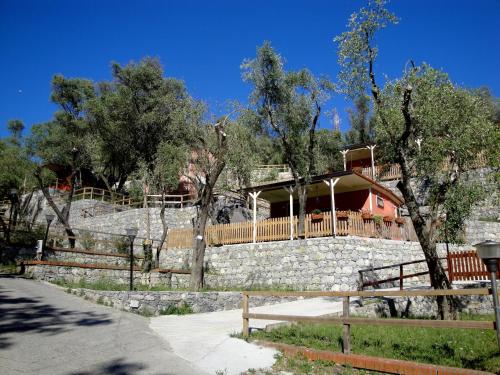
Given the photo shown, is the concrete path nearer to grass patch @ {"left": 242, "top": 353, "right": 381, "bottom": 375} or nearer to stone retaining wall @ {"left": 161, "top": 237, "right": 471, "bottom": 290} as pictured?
grass patch @ {"left": 242, "top": 353, "right": 381, "bottom": 375}

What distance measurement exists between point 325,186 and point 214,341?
16.1 m

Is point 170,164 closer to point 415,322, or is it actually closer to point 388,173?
point 388,173

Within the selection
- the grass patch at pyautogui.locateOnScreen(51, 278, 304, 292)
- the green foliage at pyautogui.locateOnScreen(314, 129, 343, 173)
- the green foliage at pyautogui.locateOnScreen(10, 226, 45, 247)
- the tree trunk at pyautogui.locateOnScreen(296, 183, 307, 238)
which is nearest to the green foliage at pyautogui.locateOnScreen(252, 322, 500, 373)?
the grass patch at pyautogui.locateOnScreen(51, 278, 304, 292)

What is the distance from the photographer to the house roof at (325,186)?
1991cm

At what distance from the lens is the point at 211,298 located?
1348 cm

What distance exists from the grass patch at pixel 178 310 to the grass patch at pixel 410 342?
478 cm

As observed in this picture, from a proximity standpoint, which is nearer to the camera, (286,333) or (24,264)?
(286,333)

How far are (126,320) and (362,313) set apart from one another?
639 cm

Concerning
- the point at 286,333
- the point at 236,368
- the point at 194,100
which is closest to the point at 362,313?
the point at 286,333

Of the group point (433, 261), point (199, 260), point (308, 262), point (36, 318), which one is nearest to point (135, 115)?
point (199, 260)

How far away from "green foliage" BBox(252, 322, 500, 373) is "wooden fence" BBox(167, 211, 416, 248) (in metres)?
8.18

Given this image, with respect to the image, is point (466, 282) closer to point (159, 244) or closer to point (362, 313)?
point (362, 313)

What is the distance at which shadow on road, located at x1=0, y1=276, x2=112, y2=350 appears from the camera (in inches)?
309

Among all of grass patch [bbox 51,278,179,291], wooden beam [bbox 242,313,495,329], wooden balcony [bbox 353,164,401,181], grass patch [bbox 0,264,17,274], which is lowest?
wooden beam [bbox 242,313,495,329]
